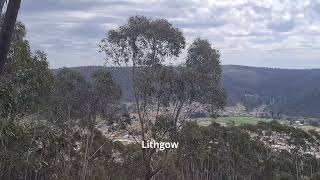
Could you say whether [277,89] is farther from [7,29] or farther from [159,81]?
[7,29]

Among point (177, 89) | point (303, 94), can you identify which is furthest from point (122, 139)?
point (303, 94)

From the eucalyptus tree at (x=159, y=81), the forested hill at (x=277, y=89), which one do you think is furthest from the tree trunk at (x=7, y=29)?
the forested hill at (x=277, y=89)

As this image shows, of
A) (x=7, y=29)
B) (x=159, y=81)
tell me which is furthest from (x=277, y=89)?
(x=7, y=29)

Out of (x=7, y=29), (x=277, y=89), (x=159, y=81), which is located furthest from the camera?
(x=277, y=89)

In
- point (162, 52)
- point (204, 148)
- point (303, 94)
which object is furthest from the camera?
point (303, 94)

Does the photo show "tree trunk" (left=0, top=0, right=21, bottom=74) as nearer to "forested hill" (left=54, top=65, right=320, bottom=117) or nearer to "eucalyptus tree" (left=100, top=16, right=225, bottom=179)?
"eucalyptus tree" (left=100, top=16, right=225, bottom=179)

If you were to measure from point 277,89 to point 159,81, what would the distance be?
501 feet

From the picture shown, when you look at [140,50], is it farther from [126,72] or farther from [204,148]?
[204,148]

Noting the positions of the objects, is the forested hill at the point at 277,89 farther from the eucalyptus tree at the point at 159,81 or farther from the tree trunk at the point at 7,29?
the tree trunk at the point at 7,29

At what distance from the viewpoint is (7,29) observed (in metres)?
8.34

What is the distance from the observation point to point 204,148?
31750mm

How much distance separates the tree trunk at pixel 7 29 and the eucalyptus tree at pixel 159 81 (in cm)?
1557

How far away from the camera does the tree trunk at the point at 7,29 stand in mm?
8211

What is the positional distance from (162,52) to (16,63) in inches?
361
